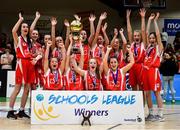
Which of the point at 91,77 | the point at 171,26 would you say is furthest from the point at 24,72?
the point at 171,26

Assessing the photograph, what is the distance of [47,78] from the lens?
27.3ft

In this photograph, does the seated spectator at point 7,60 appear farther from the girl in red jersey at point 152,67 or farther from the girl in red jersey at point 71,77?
the girl in red jersey at point 152,67

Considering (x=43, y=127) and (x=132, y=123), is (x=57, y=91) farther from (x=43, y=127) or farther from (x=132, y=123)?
(x=132, y=123)

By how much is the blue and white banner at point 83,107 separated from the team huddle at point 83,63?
42cm

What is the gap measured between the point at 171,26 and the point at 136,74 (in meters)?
12.6

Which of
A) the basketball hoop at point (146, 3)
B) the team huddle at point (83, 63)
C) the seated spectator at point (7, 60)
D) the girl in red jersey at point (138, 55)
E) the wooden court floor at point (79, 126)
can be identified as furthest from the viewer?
the basketball hoop at point (146, 3)

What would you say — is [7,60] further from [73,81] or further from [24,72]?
[73,81]

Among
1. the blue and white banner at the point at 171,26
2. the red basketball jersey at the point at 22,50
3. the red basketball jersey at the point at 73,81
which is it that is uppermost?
the blue and white banner at the point at 171,26

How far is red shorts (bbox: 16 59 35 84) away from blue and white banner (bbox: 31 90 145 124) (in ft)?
3.28

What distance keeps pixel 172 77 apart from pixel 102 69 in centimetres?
610

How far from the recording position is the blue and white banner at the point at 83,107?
786cm

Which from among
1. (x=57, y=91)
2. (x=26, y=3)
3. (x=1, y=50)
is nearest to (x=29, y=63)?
(x=57, y=91)

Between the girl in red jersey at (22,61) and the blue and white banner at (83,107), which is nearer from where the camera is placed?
the blue and white banner at (83,107)

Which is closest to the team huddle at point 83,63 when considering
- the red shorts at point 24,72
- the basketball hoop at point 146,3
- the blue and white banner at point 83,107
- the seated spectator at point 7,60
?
the red shorts at point 24,72
